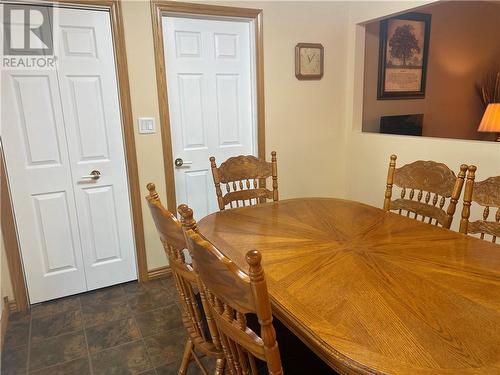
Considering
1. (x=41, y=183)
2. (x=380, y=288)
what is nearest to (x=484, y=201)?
(x=380, y=288)

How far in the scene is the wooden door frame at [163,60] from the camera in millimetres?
2423

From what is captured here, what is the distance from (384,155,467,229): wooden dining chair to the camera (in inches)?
67.0

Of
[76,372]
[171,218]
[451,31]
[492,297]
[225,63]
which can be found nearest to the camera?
[492,297]

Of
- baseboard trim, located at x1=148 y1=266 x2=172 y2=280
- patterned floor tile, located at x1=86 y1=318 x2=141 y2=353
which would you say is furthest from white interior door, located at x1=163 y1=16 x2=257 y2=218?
patterned floor tile, located at x1=86 y1=318 x2=141 y2=353

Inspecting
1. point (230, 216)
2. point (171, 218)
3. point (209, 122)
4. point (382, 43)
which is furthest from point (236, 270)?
point (382, 43)

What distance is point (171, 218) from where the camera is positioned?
3.99 ft

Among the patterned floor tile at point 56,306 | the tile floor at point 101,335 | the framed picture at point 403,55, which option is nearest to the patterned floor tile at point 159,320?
the tile floor at point 101,335

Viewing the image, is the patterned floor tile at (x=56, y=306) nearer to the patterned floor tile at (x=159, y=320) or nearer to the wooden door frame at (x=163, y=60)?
the patterned floor tile at (x=159, y=320)

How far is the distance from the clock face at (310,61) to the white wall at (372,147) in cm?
36

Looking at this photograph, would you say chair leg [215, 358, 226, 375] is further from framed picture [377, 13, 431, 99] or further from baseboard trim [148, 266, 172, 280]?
framed picture [377, 13, 431, 99]

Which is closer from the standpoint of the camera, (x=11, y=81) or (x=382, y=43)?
(x=11, y=81)

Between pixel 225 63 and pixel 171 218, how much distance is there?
1894 millimetres

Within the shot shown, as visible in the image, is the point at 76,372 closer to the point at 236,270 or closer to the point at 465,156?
the point at 236,270

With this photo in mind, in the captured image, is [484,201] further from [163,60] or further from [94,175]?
[94,175]
